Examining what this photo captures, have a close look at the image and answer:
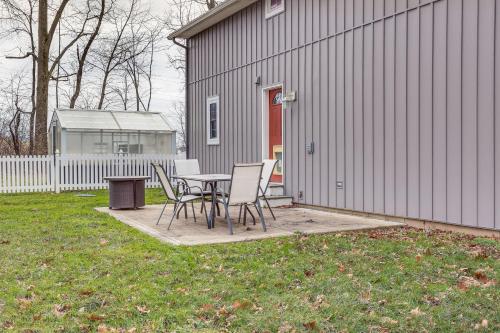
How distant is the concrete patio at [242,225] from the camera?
5.95 m

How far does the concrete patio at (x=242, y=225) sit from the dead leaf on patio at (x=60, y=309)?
2.09m

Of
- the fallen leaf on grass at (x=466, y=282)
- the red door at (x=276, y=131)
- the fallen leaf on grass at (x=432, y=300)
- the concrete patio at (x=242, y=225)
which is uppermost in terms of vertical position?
the red door at (x=276, y=131)

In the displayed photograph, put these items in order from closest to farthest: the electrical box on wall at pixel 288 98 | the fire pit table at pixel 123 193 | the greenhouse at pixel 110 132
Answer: the fire pit table at pixel 123 193 < the electrical box on wall at pixel 288 98 < the greenhouse at pixel 110 132

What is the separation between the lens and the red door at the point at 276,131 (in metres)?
9.91

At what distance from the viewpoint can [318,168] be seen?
8.70 m

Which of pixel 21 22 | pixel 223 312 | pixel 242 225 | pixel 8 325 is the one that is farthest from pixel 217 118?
pixel 21 22

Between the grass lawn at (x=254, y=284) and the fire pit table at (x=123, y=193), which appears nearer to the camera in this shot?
the grass lawn at (x=254, y=284)

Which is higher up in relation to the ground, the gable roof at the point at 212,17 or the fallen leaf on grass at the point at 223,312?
the gable roof at the point at 212,17

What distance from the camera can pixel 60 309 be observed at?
3.45 m

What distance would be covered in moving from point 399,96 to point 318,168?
2.18m

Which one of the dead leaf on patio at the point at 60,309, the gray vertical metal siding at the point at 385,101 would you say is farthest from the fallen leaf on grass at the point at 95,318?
the gray vertical metal siding at the point at 385,101

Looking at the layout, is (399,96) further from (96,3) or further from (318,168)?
(96,3)

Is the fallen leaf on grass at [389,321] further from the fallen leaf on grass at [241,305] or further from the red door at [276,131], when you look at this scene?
the red door at [276,131]

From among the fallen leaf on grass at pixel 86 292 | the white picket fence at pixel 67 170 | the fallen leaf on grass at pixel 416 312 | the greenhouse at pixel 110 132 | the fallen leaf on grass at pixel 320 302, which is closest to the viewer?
the fallen leaf on grass at pixel 416 312
